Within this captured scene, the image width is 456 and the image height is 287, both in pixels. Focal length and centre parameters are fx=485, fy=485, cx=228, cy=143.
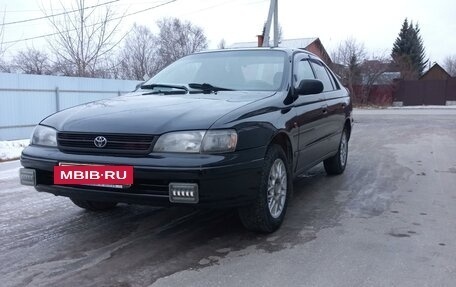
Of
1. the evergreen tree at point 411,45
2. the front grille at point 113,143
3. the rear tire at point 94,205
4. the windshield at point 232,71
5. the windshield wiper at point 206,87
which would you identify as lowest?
the rear tire at point 94,205

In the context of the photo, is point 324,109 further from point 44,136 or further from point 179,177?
point 44,136

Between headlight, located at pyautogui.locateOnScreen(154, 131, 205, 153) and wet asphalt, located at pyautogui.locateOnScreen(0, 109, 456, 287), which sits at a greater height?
headlight, located at pyautogui.locateOnScreen(154, 131, 205, 153)

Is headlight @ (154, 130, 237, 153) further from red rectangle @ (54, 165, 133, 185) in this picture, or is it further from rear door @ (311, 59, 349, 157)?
rear door @ (311, 59, 349, 157)

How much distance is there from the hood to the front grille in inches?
1.6

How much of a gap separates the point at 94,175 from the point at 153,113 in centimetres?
65

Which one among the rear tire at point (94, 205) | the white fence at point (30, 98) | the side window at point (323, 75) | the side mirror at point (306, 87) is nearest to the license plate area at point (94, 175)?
the rear tire at point (94, 205)

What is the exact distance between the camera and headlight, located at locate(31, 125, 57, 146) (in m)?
3.90

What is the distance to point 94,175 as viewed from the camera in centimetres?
356

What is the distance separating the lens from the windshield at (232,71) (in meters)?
4.75

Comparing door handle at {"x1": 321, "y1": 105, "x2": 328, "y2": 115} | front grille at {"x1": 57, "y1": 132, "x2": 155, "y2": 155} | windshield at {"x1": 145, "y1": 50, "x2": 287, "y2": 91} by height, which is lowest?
front grille at {"x1": 57, "y1": 132, "x2": 155, "y2": 155}

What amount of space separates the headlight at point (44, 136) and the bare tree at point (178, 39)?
45.0 metres

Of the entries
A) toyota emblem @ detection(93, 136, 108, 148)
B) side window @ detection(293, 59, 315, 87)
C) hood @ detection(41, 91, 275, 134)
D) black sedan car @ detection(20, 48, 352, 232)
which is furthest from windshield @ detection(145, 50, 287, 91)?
toyota emblem @ detection(93, 136, 108, 148)

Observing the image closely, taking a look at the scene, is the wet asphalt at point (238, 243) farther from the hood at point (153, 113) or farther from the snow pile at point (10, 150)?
the snow pile at point (10, 150)

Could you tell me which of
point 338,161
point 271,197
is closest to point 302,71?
point 271,197
